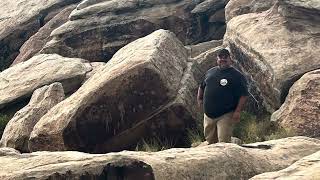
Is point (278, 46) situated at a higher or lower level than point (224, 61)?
lower

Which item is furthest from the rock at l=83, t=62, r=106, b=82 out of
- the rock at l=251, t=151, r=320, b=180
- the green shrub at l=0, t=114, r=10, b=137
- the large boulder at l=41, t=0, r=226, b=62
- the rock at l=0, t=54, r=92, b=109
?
the rock at l=251, t=151, r=320, b=180

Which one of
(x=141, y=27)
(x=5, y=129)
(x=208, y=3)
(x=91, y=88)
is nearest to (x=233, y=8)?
(x=208, y=3)

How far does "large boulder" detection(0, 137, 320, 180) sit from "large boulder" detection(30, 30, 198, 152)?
4.56m

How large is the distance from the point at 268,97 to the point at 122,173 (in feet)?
26.1

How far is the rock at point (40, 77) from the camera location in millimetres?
17844

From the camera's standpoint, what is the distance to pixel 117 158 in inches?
311

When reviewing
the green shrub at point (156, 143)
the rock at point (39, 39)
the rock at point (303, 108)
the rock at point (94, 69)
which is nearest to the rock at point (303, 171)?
the rock at point (303, 108)

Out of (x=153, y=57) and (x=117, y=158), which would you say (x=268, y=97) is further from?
(x=117, y=158)

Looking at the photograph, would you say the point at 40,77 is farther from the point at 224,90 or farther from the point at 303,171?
the point at 303,171

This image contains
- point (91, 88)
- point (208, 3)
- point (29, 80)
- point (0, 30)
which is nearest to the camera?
point (91, 88)

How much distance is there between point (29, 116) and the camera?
15.6m

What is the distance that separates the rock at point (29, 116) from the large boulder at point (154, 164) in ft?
19.7

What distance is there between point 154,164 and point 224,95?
423 cm

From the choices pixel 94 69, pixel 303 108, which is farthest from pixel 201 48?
pixel 303 108
